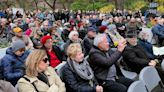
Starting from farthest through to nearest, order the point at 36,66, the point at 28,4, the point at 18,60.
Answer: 1. the point at 28,4
2. the point at 18,60
3. the point at 36,66

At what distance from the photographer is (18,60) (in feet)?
18.8

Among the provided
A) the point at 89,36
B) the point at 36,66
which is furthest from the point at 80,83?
the point at 89,36

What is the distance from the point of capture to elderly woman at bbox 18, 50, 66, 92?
4211mm

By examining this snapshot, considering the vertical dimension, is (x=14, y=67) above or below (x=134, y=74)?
above

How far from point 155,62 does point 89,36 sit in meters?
2.69

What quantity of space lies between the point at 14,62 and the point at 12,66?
0.25ft

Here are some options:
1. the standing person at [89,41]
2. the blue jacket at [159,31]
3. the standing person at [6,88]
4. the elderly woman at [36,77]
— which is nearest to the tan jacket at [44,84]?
the elderly woman at [36,77]

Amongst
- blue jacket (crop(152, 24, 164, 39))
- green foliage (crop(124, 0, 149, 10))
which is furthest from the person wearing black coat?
green foliage (crop(124, 0, 149, 10))

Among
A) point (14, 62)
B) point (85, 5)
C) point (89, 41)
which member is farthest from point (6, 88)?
point (85, 5)

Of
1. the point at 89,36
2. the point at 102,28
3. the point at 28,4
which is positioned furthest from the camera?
the point at 28,4

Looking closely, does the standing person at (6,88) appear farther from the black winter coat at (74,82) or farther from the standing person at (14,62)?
the standing person at (14,62)

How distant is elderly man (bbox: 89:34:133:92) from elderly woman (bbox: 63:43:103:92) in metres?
0.25

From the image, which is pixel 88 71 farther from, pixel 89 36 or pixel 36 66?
pixel 89 36

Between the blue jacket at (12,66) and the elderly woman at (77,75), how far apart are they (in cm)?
101
